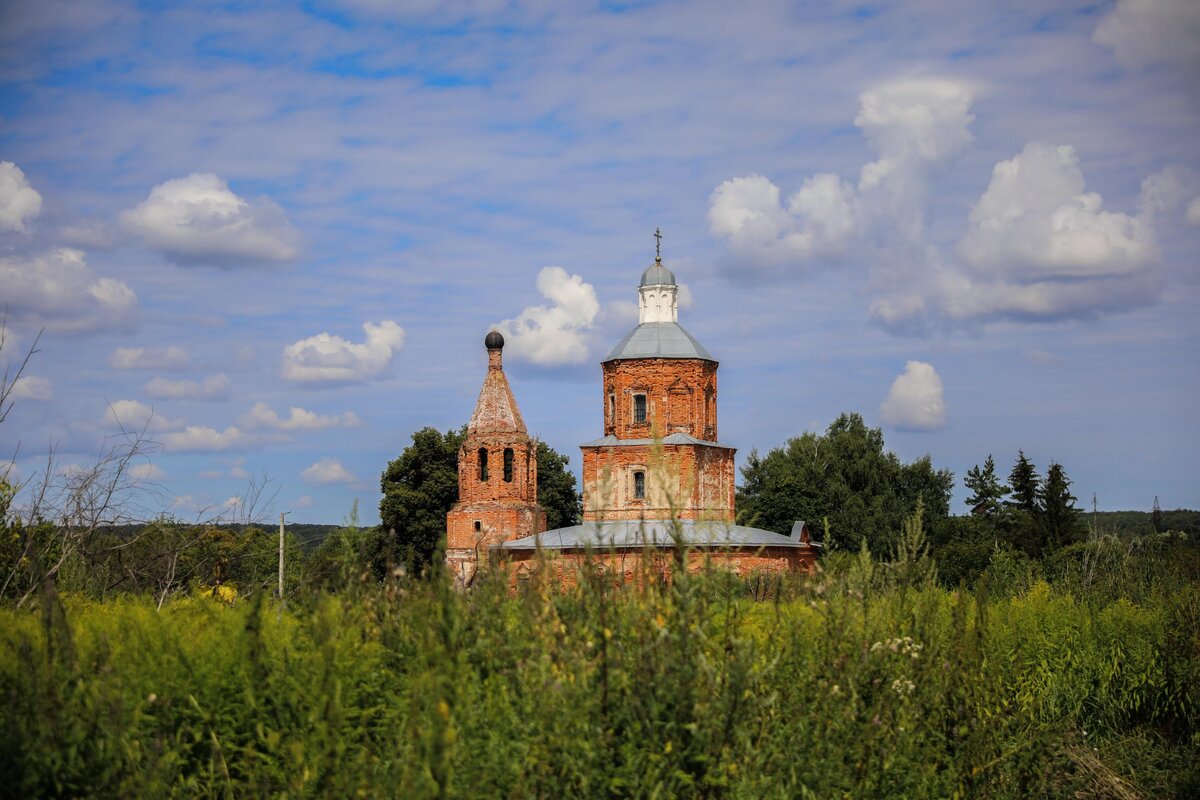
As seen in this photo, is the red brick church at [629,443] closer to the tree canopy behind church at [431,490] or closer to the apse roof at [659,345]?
the apse roof at [659,345]

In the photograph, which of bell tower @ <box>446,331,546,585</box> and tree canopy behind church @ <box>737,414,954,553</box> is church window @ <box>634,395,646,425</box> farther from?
tree canopy behind church @ <box>737,414,954,553</box>

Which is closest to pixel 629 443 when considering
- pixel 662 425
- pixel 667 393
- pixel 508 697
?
pixel 662 425

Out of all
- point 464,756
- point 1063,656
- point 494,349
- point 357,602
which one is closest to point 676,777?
point 464,756

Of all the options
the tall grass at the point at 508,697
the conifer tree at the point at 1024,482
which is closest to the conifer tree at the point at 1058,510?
the conifer tree at the point at 1024,482

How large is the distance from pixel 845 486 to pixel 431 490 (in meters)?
19.7

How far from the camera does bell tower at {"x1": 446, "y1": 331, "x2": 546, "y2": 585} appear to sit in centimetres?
4022

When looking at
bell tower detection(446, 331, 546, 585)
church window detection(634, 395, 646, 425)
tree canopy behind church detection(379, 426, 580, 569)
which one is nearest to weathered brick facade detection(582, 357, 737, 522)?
church window detection(634, 395, 646, 425)

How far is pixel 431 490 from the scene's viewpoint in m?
49.6

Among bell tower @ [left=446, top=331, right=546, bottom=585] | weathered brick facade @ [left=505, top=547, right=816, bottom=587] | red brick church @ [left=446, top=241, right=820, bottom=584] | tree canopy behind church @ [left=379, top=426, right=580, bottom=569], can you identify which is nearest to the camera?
weathered brick facade @ [left=505, top=547, right=816, bottom=587]

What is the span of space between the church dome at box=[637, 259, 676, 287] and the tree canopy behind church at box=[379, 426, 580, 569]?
11674 millimetres

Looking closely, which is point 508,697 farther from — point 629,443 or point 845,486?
point 845,486

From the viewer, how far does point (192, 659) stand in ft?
18.0

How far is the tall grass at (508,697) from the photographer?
15.2ft

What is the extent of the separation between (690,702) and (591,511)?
1.37m
